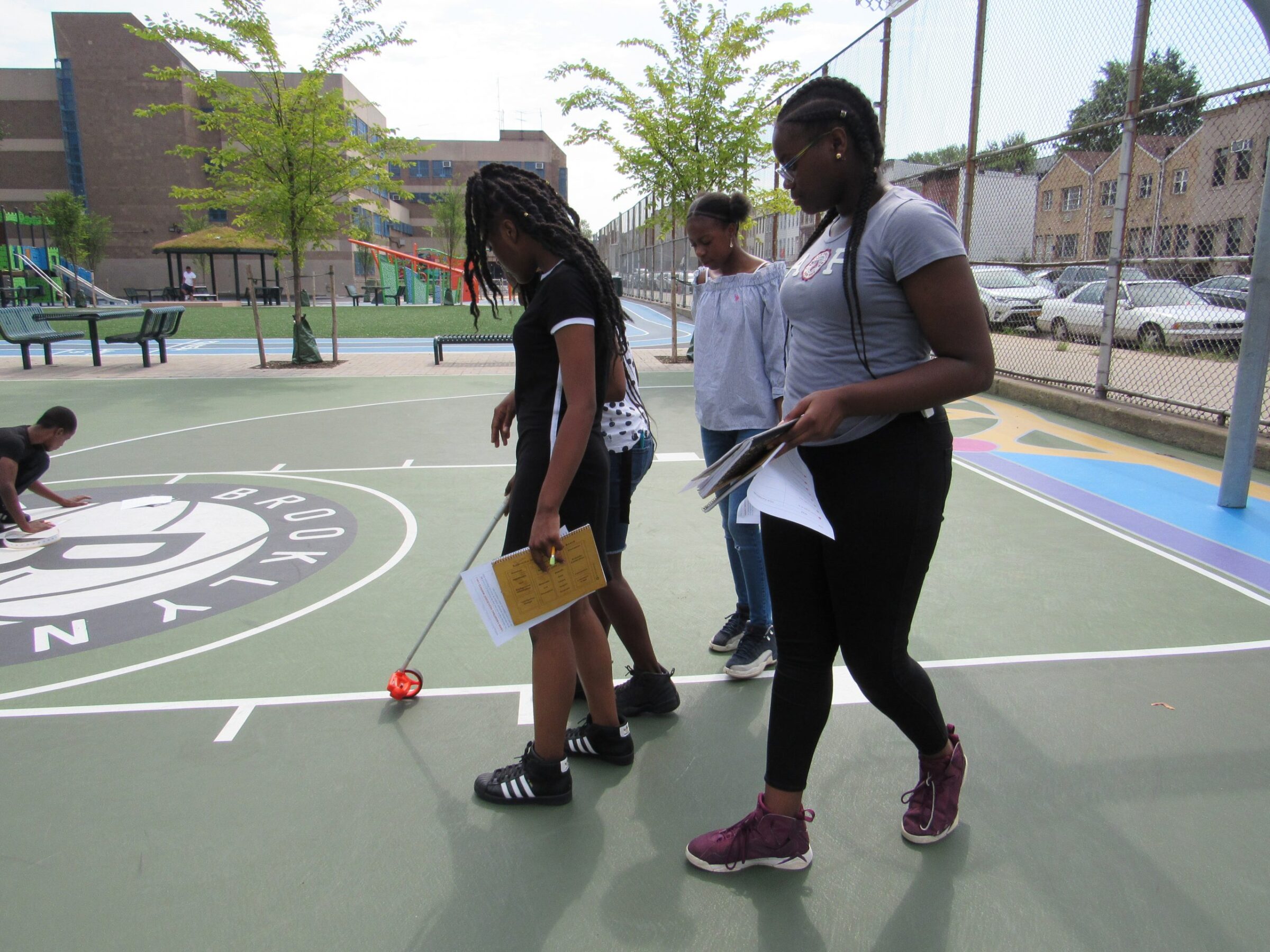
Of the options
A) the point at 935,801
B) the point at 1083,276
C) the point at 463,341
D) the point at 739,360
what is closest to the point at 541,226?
the point at 739,360

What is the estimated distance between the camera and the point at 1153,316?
1024 centimetres

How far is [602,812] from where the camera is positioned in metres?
2.56

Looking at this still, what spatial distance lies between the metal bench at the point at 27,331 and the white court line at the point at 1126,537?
14.0 metres

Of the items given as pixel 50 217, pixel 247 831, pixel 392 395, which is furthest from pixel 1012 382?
pixel 50 217

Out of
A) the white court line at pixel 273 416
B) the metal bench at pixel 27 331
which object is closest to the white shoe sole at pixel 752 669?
the white court line at pixel 273 416

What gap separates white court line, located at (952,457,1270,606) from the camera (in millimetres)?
4352

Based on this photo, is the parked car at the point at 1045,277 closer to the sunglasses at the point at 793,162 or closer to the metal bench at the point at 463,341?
the metal bench at the point at 463,341

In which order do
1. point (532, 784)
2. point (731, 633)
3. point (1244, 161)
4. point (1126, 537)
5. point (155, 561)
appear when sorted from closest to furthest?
point (532, 784) < point (731, 633) < point (155, 561) < point (1126, 537) < point (1244, 161)

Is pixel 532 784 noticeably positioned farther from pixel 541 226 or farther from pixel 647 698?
pixel 541 226

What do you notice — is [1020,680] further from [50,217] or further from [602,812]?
[50,217]

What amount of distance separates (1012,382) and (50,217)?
3991cm

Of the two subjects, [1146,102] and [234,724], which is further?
[1146,102]

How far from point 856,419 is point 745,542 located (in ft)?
4.87

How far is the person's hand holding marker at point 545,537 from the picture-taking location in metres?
2.32
